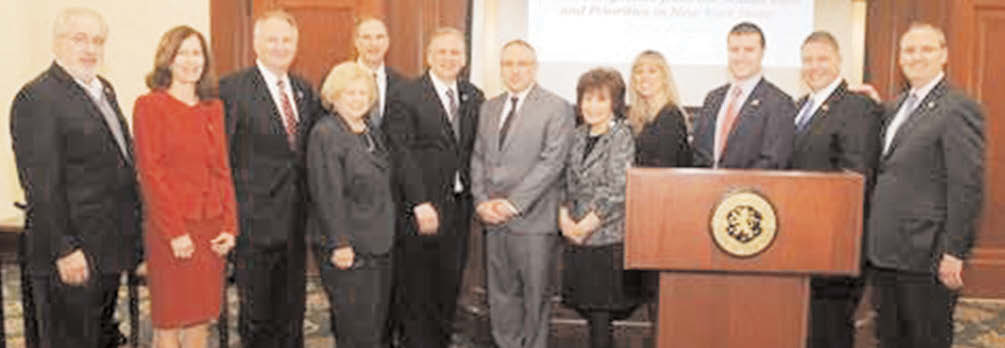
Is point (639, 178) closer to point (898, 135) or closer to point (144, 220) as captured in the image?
point (898, 135)

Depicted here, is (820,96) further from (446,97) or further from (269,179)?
(269,179)

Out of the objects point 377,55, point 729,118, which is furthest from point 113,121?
point 729,118

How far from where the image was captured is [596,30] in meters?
5.94

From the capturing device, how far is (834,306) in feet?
13.7

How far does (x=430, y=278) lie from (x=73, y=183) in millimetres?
1668

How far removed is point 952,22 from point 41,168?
5137 mm

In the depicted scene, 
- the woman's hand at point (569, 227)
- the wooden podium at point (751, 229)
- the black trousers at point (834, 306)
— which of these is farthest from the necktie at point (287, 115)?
the black trousers at point (834, 306)

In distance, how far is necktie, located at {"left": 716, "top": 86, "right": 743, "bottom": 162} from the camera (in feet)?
13.0

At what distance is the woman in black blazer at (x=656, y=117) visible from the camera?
159 inches

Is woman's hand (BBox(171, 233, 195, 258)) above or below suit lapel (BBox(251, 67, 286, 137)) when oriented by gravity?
below

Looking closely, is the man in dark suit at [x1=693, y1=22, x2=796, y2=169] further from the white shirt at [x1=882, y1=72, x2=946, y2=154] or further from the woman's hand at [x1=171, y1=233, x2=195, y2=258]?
the woman's hand at [x1=171, y1=233, x2=195, y2=258]

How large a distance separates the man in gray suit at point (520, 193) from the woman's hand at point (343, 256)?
0.68 m

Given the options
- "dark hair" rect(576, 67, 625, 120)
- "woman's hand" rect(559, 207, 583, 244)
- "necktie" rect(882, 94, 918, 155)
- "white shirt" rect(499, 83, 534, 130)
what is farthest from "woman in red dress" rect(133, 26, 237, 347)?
"necktie" rect(882, 94, 918, 155)

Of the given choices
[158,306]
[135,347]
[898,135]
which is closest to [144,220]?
[158,306]
